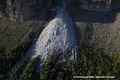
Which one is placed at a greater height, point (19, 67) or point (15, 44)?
point (15, 44)

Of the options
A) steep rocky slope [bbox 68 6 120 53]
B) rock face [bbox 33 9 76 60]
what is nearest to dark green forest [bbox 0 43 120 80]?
rock face [bbox 33 9 76 60]

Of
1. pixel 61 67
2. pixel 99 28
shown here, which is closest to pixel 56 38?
pixel 61 67

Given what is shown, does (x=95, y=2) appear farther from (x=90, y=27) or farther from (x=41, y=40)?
(x=41, y=40)

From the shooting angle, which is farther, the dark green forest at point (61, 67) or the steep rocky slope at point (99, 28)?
the steep rocky slope at point (99, 28)

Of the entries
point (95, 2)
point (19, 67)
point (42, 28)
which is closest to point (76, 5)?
point (95, 2)

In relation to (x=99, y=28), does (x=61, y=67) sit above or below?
below

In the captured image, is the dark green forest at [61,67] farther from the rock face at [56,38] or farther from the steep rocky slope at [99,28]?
the steep rocky slope at [99,28]

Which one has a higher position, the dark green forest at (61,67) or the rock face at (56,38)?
the rock face at (56,38)

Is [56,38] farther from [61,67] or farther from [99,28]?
[99,28]

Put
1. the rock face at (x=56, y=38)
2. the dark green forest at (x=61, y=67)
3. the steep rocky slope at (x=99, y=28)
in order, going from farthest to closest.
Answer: the steep rocky slope at (x=99, y=28) < the rock face at (x=56, y=38) < the dark green forest at (x=61, y=67)

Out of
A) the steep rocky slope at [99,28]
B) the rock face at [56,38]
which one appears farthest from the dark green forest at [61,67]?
the steep rocky slope at [99,28]

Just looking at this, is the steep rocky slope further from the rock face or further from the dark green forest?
the dark green forest
